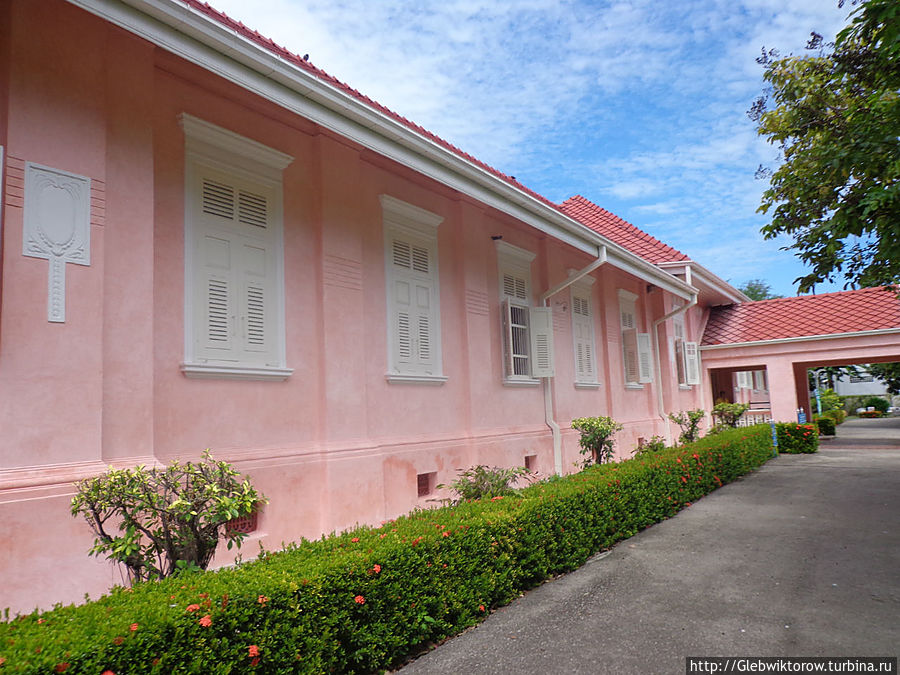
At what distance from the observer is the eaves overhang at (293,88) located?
4.07 m

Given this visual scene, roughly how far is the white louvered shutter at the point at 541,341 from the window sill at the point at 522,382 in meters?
0.13

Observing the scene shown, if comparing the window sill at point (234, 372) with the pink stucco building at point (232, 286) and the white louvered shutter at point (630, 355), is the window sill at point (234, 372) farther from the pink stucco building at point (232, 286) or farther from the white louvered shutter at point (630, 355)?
the white louvered shutter at point (630, 355)

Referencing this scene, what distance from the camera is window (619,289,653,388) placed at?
45.7 feet

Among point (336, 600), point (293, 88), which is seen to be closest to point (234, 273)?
point (293, 88)

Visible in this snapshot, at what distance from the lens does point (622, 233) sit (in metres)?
16.2

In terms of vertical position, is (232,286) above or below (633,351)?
above

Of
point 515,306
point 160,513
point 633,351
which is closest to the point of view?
point 160,513

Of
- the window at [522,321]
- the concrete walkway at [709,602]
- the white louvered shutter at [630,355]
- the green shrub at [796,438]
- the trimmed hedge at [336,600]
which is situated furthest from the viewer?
the green shrub at [796,438]

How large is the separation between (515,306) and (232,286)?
17.3 feet

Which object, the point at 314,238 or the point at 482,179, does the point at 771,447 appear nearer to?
the point at 482,179

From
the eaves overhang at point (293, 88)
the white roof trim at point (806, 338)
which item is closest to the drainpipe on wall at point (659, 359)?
the white roof trim at point (806, 338)

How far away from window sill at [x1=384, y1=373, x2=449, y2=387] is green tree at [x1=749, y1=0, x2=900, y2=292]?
4.43 metres

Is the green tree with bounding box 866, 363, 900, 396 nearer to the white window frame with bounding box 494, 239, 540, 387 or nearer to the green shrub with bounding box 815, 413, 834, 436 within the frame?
the green shrub with bounding box 815, 413, 834, 436

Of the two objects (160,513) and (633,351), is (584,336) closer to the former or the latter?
(633,351)
